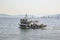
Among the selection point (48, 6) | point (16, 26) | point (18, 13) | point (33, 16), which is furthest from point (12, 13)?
point (16, 26)

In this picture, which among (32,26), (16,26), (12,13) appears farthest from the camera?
(16,26)

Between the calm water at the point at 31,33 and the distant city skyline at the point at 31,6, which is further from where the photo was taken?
the calm water at the point at 31,33

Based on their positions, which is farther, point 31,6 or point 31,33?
point 31,33

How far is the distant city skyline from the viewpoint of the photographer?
592 cm

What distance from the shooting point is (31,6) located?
6062 millimetres

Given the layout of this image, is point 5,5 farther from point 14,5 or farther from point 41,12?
point 41,12

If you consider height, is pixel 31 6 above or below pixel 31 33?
above

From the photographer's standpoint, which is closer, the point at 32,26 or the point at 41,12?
the point at 41,12

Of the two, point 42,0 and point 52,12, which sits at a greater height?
point 42,0

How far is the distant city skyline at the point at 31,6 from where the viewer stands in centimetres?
592

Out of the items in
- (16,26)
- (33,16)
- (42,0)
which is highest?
(42,0)

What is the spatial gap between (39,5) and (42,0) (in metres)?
0.18

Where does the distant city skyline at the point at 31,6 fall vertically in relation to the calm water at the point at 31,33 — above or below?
above

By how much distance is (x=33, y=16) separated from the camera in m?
5.95
